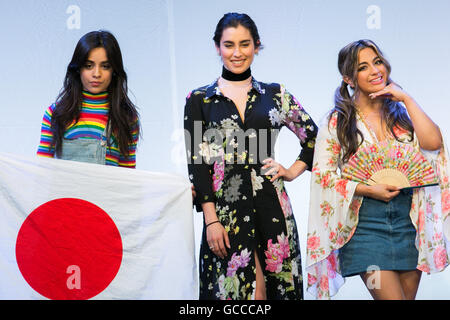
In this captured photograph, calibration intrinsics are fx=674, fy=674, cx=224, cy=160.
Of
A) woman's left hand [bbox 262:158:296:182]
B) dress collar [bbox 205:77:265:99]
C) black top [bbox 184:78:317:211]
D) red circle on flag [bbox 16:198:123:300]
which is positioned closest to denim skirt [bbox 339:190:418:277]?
woman's left hand [bbox 262:158:296:182]

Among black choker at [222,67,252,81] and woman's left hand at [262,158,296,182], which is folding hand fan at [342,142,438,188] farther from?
black choker at [222,67,252,81]

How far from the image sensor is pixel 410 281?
2.74 meters

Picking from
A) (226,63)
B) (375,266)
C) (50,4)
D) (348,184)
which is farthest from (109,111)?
(375,266)

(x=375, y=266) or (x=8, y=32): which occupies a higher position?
(x=8, y=32)

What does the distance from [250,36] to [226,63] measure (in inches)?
6.1

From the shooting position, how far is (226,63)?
9.54 ft

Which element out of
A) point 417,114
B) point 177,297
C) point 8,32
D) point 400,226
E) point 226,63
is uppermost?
point 8,32

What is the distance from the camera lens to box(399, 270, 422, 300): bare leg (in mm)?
2736

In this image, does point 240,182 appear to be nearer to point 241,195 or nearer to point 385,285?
point 241,195

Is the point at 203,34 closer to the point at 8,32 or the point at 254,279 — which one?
the point at 8,32

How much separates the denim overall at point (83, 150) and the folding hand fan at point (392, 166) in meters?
1.06

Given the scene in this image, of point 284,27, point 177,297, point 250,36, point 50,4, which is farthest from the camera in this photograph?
point 284,27

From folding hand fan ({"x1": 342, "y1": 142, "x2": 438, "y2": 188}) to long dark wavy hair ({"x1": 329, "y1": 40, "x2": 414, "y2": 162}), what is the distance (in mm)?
54

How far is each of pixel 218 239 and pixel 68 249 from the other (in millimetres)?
592
